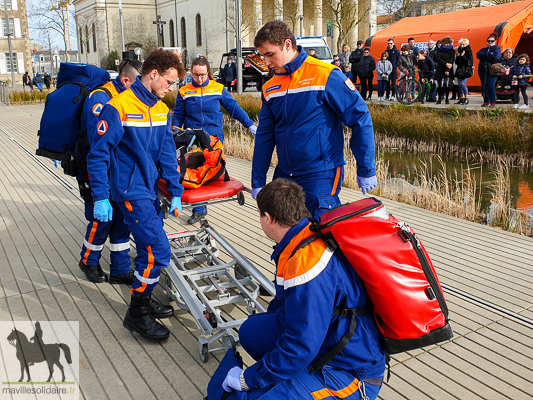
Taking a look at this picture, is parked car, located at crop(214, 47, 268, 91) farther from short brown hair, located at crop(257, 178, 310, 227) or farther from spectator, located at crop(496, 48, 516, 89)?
short brown hair, located at crop(257, 178, 310, 227)

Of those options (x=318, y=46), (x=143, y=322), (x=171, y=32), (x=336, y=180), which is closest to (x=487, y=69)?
(x=336, y=180)

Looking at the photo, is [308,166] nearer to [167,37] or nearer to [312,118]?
[312,118]

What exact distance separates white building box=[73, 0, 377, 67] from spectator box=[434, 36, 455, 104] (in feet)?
91.0

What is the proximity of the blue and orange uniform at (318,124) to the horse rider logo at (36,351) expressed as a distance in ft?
6.31

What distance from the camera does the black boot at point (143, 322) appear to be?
11.3 ft

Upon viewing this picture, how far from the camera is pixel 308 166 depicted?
11.8ft

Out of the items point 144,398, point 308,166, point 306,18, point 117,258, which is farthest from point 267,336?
point 306,18

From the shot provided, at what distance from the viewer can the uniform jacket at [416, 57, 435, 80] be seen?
14816 millimetres

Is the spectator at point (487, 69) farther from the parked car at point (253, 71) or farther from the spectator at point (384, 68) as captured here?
the parked car at point (253, 71)

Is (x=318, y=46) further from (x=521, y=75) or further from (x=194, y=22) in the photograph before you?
(x=194, y=22)

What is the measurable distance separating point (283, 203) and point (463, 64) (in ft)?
44.4

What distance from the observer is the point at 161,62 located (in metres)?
3.41

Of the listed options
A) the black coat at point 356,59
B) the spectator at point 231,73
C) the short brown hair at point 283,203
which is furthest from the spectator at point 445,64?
the short brown hair at point 283,203

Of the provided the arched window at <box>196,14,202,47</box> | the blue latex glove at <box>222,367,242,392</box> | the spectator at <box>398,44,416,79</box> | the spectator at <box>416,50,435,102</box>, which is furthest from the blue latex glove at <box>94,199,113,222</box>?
the arched window at <box>196,14,202,47</box>
